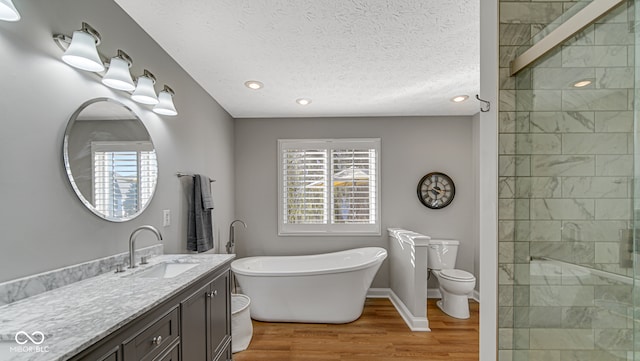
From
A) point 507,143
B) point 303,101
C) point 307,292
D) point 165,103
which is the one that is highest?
point 303,101

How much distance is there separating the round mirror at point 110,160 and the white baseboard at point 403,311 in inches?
106

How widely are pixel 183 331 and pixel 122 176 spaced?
953mm

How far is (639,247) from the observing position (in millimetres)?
966

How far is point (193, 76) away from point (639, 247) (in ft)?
9.82

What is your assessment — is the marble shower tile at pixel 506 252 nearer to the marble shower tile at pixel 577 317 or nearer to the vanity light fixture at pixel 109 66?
the marble shower tile at pixel 577 317

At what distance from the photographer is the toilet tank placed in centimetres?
359

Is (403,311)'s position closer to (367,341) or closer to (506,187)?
(367,341)

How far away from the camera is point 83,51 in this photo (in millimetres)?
1322

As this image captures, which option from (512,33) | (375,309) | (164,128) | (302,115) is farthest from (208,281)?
(302,115)

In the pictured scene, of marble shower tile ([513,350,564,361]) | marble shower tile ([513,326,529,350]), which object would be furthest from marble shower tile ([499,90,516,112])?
marble shower tile ([513,350,564,361])

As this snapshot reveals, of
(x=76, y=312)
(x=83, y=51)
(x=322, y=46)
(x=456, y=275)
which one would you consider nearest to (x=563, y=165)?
(x=322, y=46)

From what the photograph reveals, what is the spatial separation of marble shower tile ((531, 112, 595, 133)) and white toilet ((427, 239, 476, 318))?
7.74ft

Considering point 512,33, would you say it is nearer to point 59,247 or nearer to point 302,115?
point 59,247

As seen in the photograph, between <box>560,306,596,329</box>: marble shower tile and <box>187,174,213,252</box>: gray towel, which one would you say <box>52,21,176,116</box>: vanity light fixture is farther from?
<box>560,306,596,329</box>: marble shower tile
